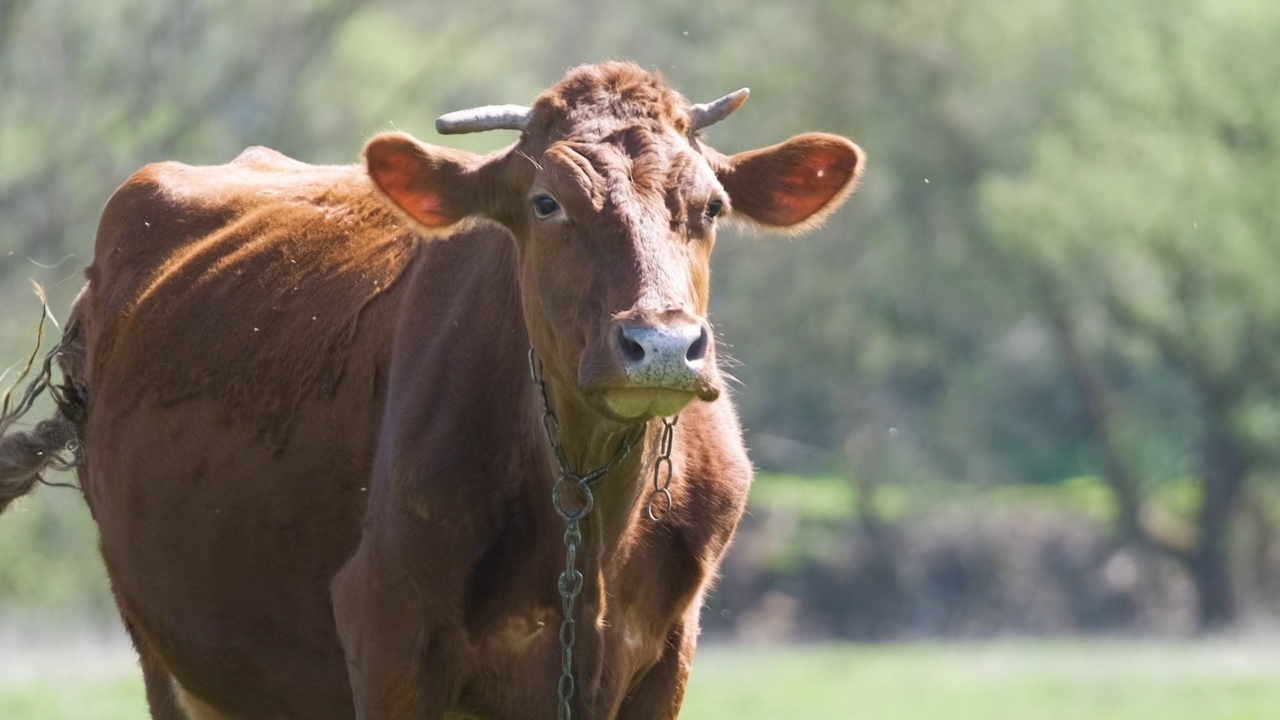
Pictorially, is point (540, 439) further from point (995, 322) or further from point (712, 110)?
point (995, 322)

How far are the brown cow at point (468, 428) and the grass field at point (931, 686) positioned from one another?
26.7 ft

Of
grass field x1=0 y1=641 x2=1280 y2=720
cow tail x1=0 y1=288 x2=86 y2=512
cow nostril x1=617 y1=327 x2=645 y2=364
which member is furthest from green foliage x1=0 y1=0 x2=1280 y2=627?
cow nostril x1=617 y1=327 x2=645 y2=364

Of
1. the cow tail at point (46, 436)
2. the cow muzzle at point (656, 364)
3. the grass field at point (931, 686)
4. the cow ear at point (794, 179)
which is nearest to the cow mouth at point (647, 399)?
the cow muzzle at point (656, 364)

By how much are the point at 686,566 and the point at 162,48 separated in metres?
23.4

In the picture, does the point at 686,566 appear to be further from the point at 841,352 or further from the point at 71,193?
the point at 841,352

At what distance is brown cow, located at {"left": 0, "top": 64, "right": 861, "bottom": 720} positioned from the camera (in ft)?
16.4

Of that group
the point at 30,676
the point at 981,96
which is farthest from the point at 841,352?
the point at 30,676

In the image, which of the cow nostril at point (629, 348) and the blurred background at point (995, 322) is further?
the blurred background at point (995, 322)

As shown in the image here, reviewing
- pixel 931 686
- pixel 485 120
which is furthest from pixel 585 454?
pixel 931 686

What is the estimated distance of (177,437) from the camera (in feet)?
22.2

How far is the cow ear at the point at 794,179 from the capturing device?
5695 mm

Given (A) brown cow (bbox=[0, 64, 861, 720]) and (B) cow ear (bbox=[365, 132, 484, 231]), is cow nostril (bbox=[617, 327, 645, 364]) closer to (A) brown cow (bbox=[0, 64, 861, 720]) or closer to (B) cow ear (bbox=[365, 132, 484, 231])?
(A) brown cow (bbox=[0, 64, 861, 720])

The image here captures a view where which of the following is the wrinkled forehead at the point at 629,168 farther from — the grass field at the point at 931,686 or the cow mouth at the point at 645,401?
the grass field at the point at 931,686

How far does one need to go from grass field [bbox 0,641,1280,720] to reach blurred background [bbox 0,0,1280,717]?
887 centimetres
